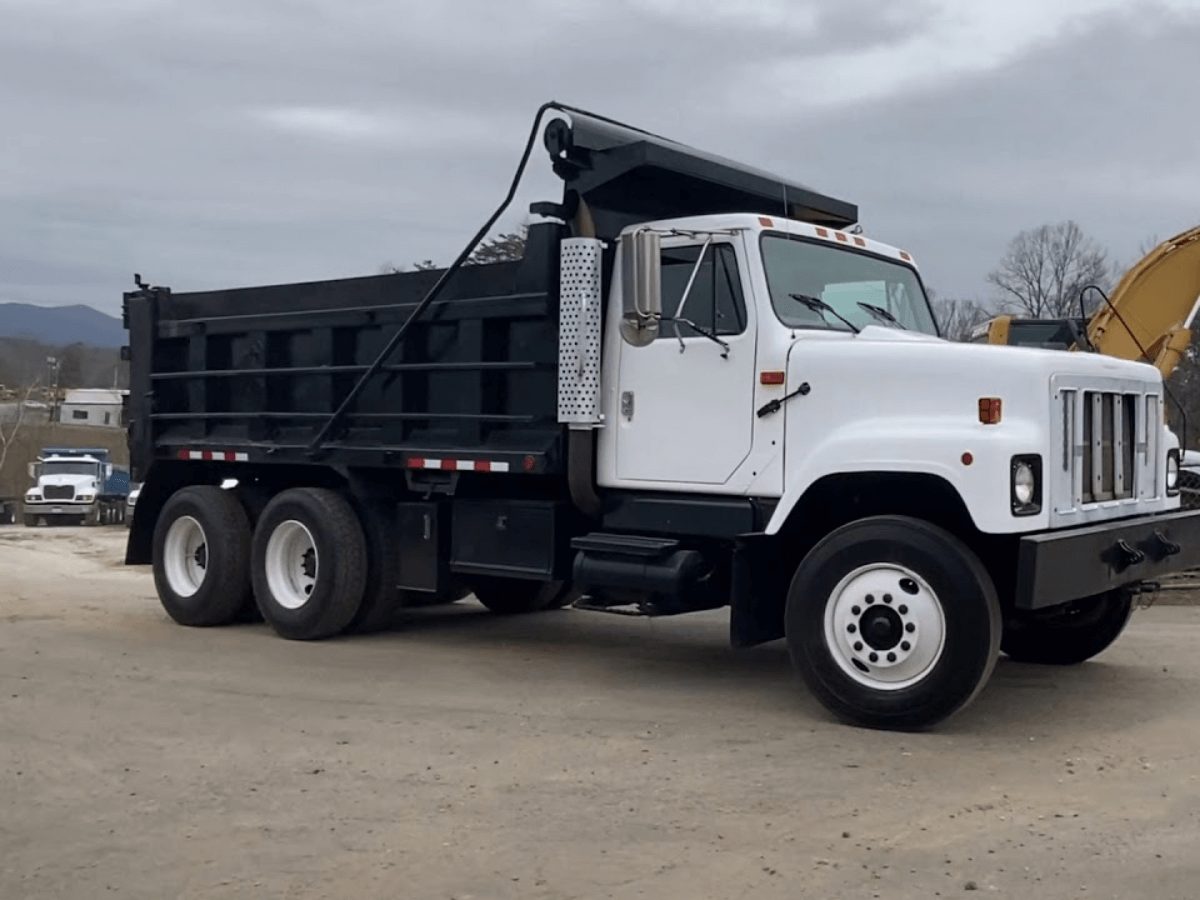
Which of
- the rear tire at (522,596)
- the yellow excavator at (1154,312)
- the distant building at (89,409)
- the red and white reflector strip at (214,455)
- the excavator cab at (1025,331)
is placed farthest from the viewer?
the distant building at (89,409)

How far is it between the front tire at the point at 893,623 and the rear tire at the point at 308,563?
3.79 m

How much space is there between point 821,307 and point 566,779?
323 cm

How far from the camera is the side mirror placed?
7.30m

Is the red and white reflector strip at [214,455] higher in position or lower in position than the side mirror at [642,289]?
lower

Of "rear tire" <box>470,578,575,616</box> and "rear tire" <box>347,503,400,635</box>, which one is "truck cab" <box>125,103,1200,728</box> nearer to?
"rear tire" <box>347,503,400,635</box>

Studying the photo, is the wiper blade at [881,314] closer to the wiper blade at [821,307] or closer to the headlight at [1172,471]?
the wiper blade at [821,307]

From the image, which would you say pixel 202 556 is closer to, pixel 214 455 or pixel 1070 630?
pixel 214 455

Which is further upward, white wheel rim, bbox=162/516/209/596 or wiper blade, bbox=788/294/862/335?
wiper blade, bbox=788/294/862/335

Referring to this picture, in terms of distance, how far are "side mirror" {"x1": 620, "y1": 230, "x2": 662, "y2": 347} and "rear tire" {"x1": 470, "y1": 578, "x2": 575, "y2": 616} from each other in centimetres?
417

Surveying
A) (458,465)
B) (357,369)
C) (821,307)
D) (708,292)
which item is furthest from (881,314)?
(357,369)

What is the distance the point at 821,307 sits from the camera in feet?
25.8

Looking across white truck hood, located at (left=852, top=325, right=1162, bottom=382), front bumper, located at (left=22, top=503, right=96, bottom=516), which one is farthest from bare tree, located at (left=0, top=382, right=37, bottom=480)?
white truck hood, located at (left=852, top=325, right=1162, bottom=382)

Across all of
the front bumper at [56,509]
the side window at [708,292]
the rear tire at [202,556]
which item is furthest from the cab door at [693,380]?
the front bumper at [56,509]

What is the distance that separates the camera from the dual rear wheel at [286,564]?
32.1 ft
